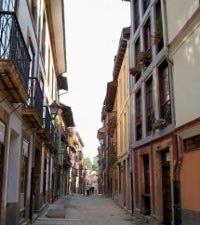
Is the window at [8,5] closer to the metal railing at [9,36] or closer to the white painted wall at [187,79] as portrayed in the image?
the metal railing at [9,36]

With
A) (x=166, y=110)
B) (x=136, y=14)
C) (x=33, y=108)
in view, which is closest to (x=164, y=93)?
(x=166, y=110)

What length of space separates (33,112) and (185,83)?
4.58 metres

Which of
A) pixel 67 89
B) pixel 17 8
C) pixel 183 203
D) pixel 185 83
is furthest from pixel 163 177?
pixel 67 89

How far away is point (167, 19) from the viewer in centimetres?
1260

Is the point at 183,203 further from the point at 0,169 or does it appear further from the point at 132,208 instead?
the point at 132,208

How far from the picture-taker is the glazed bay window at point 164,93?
12570mm

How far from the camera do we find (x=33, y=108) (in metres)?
11.4

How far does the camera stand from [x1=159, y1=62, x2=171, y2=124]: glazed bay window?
41.2ft

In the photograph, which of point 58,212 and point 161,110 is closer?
point 161,110

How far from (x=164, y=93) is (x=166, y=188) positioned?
11.1 feet

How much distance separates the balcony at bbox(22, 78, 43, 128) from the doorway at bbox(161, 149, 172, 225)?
4.65m

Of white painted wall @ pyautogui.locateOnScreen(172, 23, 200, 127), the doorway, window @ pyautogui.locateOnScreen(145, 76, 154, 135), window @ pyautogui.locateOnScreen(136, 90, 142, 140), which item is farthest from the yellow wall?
window @ pyautogui.locateOnScreen(136, 90, 142, 140)

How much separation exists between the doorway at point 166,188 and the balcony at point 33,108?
4.65 m

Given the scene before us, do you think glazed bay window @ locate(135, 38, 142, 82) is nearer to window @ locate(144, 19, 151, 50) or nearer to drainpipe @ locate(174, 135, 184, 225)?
window @ locate(144, 19, 151, 50)
